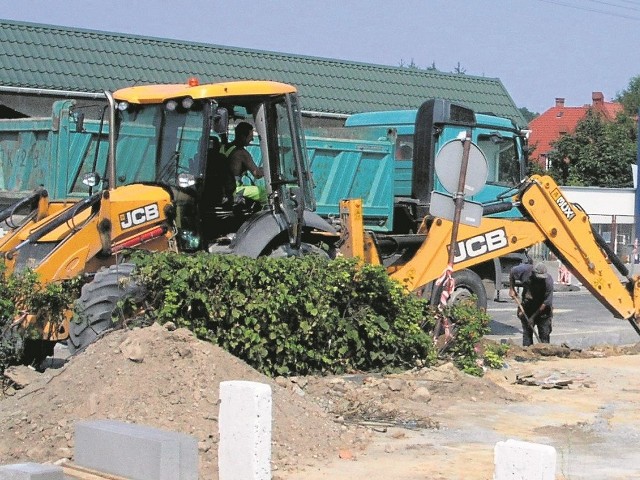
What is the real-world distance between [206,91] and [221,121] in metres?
0.56

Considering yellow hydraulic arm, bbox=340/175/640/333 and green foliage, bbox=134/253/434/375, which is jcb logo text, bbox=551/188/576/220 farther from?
green foliage, bbox=134/253/434/375

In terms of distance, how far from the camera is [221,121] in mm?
11852

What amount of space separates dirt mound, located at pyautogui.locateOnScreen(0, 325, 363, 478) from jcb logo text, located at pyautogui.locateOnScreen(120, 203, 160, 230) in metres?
2.28

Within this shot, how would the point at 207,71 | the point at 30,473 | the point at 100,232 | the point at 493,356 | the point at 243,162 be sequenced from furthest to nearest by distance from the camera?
1. the point at 207,71
2. the point at 493,356
3. the point at 243,162
4. the point at 100,232
5. the point at 30,473

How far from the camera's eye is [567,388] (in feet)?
41.4

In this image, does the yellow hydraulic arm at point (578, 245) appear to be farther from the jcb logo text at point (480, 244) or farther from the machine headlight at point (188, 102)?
the machine headlight at point (188, 102)

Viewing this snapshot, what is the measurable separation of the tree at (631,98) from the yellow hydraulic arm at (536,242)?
85133mm

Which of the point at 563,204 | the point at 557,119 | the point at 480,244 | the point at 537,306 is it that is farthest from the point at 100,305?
the point at 557,119

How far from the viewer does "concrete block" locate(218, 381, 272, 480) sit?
7312 mm

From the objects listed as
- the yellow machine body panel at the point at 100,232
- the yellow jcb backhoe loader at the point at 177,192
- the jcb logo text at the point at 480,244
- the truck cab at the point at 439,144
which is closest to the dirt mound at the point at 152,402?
the yellow machine body panel at the point at 100,232

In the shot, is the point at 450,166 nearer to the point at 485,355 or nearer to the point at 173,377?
the point at 485,355

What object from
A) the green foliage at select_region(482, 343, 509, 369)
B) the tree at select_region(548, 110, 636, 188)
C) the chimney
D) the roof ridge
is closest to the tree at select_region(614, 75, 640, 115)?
the chimney

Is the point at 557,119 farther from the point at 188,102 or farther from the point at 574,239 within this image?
the point at 188,102

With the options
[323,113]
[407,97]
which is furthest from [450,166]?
[407,97]
